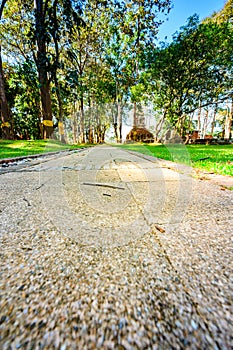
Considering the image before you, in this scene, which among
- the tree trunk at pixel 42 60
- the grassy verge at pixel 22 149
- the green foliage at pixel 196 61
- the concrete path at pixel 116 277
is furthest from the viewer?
the green foliage at pixel 196 61

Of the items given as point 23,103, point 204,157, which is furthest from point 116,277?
point 23,103

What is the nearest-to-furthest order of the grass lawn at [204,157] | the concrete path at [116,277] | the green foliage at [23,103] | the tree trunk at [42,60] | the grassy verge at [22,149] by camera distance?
the concrete path at [116,277] → the grass lawn at [204,157] → the grassy verge at [22,149] → the tree trunk at [42,60] → the green foliage at [23,103]

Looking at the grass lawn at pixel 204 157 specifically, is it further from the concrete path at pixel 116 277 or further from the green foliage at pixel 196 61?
the green foliage at pixel 196 61

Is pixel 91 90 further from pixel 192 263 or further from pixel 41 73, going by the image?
pixel 192 263

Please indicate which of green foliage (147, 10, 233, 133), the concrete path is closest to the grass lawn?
the concrete path

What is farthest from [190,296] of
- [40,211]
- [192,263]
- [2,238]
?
[40,211]

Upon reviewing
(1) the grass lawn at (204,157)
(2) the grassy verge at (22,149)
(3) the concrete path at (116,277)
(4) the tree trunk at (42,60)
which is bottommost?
(3) the concrete path at (116,277)

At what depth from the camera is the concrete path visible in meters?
0.33

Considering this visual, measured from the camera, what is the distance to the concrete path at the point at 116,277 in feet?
1.07

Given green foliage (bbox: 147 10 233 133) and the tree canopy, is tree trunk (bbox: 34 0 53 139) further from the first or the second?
green foliage (bbox: 147 10 233 133)

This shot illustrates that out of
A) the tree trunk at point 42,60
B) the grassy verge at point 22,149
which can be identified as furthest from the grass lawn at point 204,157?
the tree trunk at point 42,60

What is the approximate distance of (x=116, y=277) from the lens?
0.47 m

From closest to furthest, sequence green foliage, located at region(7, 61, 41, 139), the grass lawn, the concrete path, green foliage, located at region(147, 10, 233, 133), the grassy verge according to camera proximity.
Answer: the concrete path, the grass lawn, the grassy verge, green foliage, located at region(147, 10, 233, 133), green foliage, located at region(7, 61, 41, 139)

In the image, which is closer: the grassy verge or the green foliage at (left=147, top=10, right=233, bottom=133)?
the grassy verge
